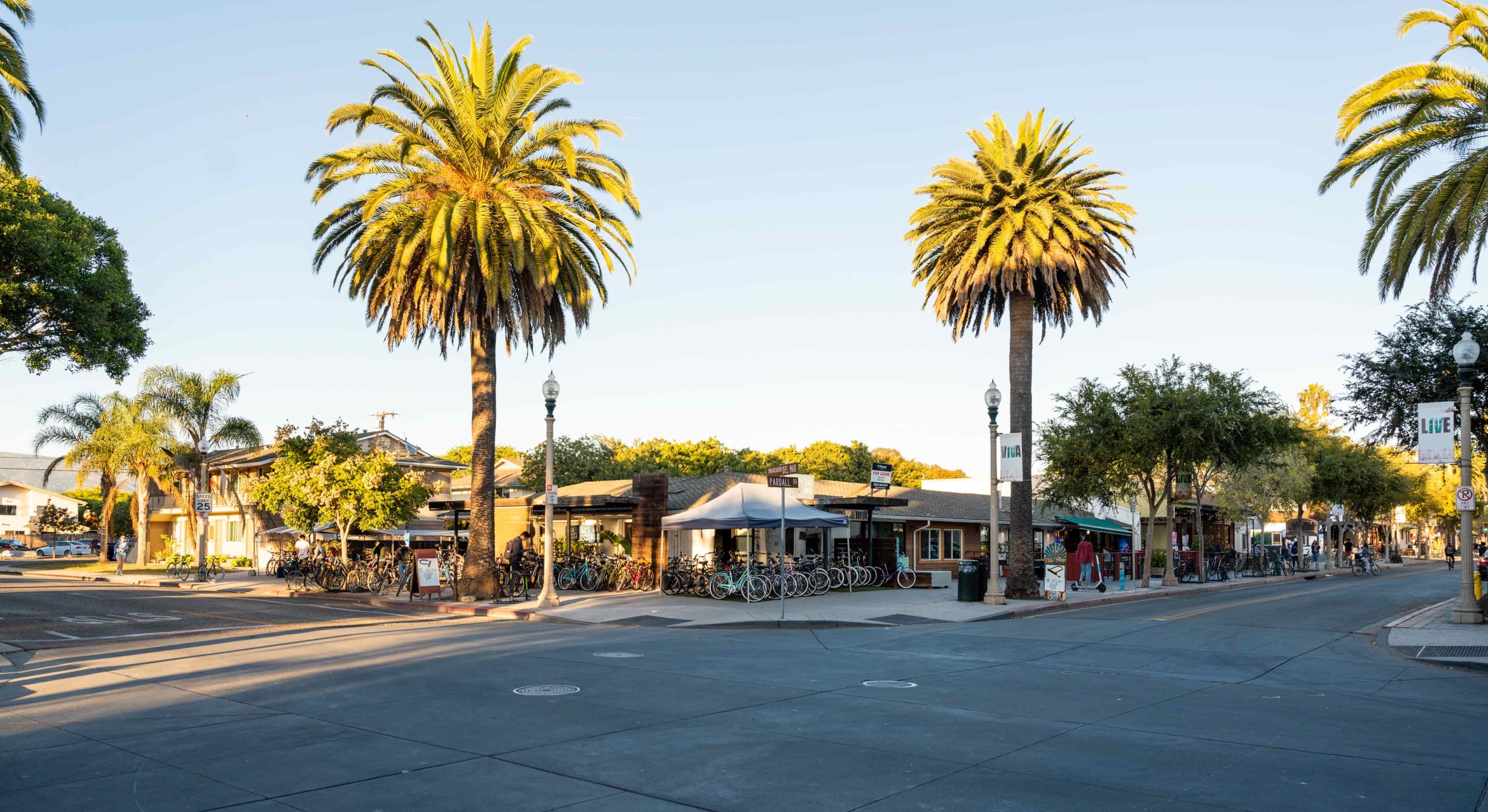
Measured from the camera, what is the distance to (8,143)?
17.7 m

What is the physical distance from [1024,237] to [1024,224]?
37cm

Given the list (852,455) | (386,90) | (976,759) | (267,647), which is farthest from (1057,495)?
(852,455)

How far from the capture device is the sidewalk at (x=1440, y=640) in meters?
14.8

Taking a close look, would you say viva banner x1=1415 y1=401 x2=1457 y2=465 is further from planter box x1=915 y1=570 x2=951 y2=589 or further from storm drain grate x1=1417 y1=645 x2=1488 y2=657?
planter box x1=915 y1=570 x2=951 y2=589

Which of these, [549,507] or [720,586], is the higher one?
[549,507]

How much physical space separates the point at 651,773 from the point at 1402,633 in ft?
52.9

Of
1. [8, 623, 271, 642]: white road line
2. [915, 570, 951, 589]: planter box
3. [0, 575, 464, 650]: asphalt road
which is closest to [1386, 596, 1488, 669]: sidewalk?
[915, 570, 951, 589]: planter box

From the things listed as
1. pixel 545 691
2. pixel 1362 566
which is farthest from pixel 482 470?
pixel 1362 566

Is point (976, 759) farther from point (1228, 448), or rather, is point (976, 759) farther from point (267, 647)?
point (1228, 448)

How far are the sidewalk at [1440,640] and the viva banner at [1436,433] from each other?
9.82 ft

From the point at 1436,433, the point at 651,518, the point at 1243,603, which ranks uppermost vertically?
the point at 1436,433

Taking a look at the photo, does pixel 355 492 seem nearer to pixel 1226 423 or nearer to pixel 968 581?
pixel 968 581

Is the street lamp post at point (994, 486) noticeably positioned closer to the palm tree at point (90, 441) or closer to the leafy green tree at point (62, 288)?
the leafy green tree at point (62, 288)

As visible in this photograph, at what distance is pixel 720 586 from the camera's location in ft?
92.3
